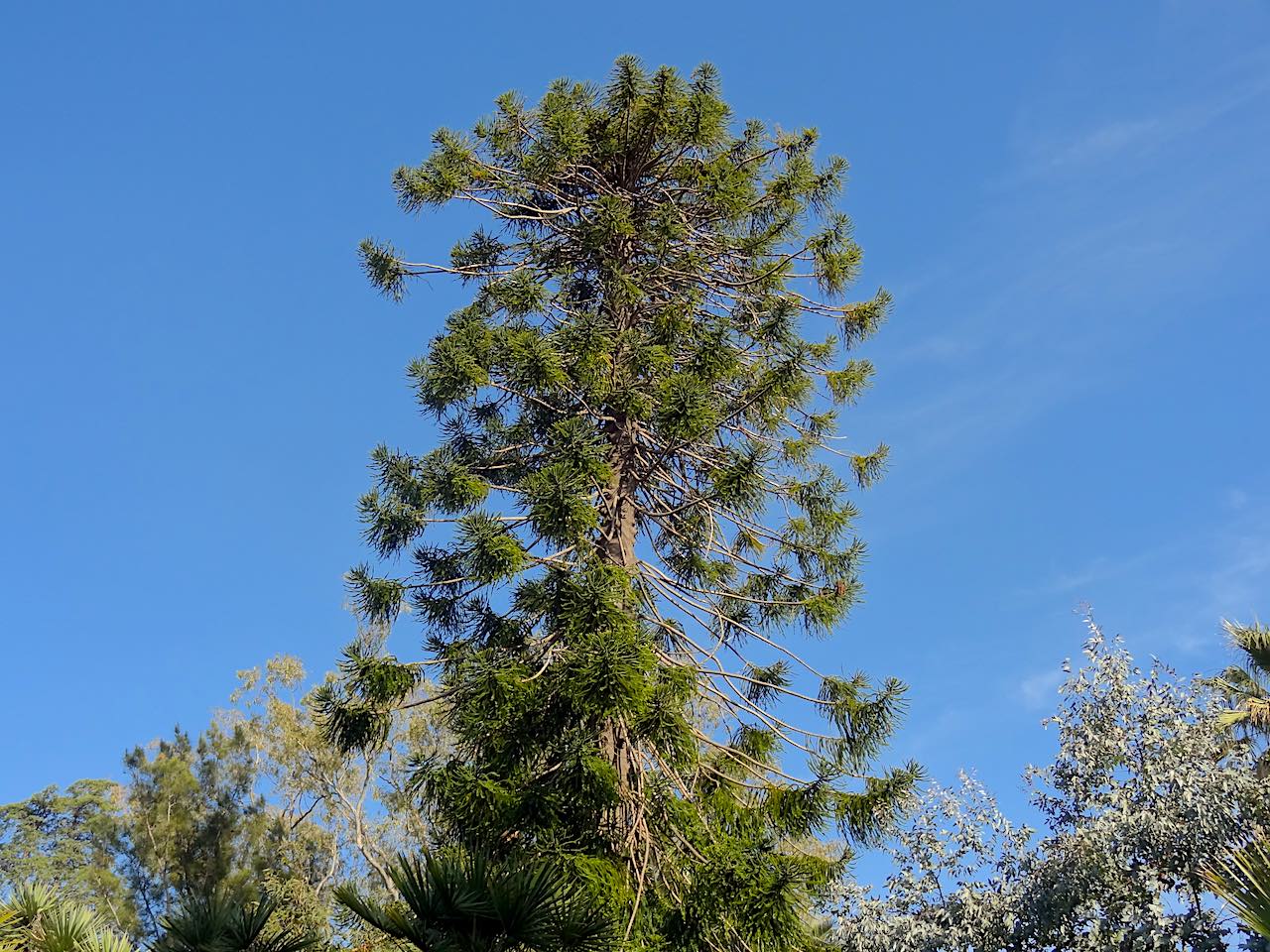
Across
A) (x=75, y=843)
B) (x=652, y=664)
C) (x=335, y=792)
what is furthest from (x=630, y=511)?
(x=75, y=843)

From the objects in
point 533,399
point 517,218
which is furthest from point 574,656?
point 517,218

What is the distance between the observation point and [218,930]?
5625 mm

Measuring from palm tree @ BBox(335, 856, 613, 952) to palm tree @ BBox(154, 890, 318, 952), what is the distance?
0.43 metres

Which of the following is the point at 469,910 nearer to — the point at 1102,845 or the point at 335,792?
the point at 1102,845

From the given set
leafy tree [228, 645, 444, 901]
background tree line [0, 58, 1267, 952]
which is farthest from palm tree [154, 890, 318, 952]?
leafy tree [228, 645, 444, 901]

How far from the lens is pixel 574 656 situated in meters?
8.95

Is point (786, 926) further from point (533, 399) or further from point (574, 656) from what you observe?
point (533, 399)

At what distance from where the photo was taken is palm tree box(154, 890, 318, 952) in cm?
561

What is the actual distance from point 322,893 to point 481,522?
53.6ft

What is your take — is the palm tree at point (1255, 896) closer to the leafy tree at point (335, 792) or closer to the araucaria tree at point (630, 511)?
the araucaria tree at point (630, 511)

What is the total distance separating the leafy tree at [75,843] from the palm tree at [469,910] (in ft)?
62.3

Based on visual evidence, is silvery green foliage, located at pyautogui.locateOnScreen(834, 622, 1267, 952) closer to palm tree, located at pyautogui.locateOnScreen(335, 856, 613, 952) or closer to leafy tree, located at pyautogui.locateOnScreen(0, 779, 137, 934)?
palm tree, located at pyautogui.locateOnScreen(335, 856, 613, 952)

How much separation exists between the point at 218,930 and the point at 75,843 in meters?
30.9

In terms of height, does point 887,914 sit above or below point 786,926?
above
